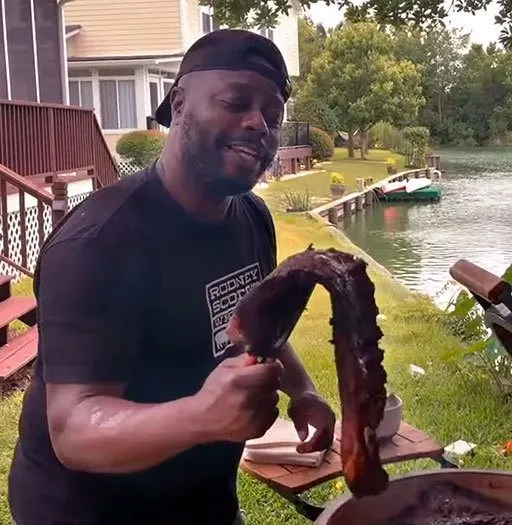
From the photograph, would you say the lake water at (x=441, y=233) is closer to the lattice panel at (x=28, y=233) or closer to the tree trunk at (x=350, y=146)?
the tree trunk at (x=350, y=146)

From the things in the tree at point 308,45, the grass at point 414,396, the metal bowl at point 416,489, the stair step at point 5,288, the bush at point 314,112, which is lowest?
the grass at point 414,396

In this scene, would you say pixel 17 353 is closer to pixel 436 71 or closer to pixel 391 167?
pixel 391 167

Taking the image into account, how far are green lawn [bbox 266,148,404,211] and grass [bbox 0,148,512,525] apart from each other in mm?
6889

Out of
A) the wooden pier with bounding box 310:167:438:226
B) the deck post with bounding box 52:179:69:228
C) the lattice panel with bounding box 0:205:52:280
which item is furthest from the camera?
the wooden pier with bounding box 310:167:438:226

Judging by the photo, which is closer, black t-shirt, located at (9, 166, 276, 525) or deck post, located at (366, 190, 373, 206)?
black t-shirt, located at (9, 166, 276, 525)

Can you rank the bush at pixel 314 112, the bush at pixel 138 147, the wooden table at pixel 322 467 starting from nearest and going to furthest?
the wooden table at pixel 322 467 → the bush at pixel 138 147 → the bush at pixel 314 112

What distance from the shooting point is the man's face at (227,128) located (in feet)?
4.12

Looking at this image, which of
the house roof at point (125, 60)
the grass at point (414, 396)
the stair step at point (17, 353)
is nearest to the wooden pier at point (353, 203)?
the house roof at point (125, 60)

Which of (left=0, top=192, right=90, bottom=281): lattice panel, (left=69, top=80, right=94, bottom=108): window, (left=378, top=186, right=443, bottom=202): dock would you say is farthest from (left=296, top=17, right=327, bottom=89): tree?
(left=0, top=192, right=90, bottom=281): lattice panel

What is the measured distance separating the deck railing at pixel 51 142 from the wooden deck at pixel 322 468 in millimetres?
5904

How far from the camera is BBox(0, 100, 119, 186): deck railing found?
8.25 m

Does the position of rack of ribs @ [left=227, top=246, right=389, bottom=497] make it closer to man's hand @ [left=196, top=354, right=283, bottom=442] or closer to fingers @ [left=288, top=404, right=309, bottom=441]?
man's hand @ [left=196, top=354, right=283, bottom=442]

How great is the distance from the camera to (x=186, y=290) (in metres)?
1.30

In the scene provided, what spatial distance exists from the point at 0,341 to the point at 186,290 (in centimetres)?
432
